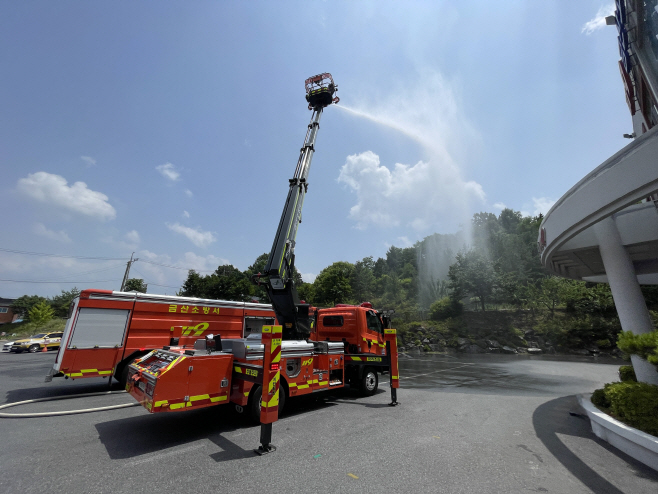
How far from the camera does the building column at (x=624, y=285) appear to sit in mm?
6785

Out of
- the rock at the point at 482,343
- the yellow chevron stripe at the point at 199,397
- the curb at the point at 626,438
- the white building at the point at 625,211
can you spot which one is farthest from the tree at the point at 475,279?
the yellow chevron stripe at the point at 199,397

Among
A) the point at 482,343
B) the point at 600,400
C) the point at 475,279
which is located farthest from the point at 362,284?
the point at 600,400

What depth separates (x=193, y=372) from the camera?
514cm

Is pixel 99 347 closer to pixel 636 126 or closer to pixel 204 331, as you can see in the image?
pixel 204 331

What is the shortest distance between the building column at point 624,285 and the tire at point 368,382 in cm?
606

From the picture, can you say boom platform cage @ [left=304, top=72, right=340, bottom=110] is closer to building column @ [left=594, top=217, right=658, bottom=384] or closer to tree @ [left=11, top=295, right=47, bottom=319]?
building column @ [left=594, top=217, right=658, bottom=384]

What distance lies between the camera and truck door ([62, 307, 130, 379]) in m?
8.26

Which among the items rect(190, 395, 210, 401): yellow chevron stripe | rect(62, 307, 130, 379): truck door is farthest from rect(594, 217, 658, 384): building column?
rect(62, 307, 130, 379): truck door

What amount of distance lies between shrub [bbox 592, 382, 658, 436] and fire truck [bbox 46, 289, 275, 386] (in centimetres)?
1111

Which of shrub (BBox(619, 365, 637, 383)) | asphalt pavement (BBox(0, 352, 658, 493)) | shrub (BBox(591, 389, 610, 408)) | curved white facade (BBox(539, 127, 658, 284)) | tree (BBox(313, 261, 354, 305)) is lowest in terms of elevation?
asphalt pavement (BBox(0, 352, 658, 493))

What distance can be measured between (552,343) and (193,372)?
96.5ft

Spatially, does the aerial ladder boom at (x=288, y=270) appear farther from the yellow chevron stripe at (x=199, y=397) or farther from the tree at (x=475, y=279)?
the tree at (x=475, y=279)

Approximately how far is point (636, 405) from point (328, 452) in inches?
191

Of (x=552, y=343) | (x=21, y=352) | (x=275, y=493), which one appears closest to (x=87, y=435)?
(x=275, y=493)
